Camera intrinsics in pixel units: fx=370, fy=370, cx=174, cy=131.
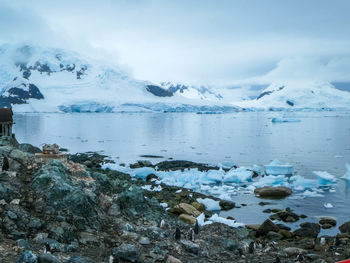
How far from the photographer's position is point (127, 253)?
6.91 metres

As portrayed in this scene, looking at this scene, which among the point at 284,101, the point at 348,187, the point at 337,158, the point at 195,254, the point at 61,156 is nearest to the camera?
the point at 195,254

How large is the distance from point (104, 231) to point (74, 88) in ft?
428

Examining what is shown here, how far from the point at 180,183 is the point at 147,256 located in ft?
35.3

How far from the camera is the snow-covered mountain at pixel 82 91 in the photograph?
386ft

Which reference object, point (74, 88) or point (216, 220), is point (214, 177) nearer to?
point (216, 220)

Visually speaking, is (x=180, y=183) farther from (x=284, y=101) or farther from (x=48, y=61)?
(x=284, y=101)

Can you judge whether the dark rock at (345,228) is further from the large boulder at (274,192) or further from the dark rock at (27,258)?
the dark rock at (27,258)

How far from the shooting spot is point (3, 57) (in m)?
170

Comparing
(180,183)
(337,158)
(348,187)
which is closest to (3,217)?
(180,183)

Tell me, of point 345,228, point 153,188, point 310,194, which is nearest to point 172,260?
point 345,228

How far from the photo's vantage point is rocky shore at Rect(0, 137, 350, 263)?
22.5ft

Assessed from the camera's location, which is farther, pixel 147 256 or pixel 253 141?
pixel 253 141

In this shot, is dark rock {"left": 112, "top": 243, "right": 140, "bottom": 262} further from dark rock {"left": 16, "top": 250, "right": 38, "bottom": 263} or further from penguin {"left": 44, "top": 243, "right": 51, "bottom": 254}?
dark rock {"left": 16, "top": 250, "right": 38, "bottom": 263}

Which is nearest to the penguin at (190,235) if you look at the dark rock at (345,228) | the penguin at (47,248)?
the penguin at (47,248)
